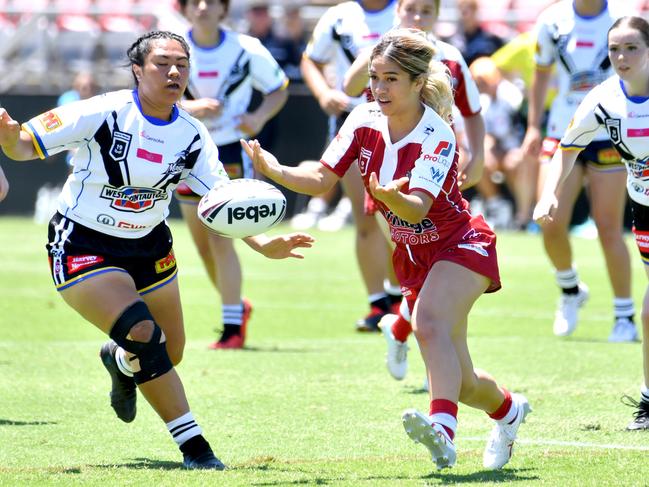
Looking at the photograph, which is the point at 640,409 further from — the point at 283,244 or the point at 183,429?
the point at 183,429

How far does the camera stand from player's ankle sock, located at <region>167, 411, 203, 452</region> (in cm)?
532

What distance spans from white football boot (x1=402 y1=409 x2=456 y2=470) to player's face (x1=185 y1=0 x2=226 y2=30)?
482cm

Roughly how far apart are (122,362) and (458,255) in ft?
5.76

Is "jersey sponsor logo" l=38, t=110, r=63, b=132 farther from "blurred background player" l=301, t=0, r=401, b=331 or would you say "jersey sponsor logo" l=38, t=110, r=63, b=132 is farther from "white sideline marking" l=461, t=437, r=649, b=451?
"blurred background player" l=301, t=0, r=401, b=331

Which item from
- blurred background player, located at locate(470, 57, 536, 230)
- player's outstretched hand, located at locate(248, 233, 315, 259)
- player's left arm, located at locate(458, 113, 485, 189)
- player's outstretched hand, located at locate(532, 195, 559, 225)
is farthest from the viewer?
blurred background player, located at locate(470, 57, 536, 230)

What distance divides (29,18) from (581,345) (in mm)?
15479

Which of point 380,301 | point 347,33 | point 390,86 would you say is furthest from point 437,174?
point 380,301

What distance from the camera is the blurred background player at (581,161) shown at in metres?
8.82

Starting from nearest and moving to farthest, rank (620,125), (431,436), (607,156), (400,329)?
(431,436), (620,125), (400,329), (607,156)

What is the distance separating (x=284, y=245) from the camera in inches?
215

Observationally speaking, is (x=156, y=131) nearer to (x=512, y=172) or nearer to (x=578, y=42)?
(x=578, y=42)

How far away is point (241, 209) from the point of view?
5297 mm

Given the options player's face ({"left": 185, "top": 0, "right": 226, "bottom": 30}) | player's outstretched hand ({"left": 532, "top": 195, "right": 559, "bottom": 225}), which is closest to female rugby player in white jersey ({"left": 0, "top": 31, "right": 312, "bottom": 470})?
player's outstretched hand ({"left": 532, "top": 195, "right": 559, "bottom": 225})

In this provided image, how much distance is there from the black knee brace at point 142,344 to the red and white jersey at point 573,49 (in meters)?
4.60
